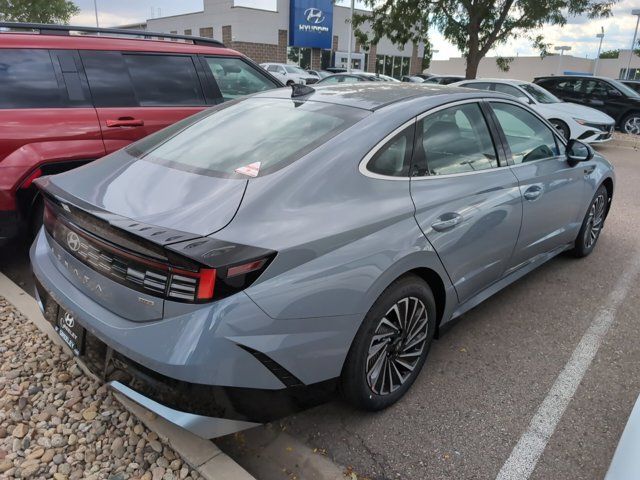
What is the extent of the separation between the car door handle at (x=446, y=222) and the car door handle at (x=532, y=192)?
2.94 ft

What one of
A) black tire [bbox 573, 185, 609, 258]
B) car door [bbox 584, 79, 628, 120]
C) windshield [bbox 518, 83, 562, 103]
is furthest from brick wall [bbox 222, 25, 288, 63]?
black tire [bbox 573, 185, 609, 258]

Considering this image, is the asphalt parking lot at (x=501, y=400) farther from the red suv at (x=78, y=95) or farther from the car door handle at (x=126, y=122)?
the car door handle at (x=126, y=122)

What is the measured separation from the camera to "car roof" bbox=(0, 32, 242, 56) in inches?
156

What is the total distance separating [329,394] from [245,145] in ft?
4.25

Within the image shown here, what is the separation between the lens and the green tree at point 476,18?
49.5ft

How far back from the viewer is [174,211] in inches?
80.8

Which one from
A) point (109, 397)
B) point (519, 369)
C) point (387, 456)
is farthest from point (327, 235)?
point (519, 369)

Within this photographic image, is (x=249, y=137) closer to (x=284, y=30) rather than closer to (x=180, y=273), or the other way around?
(x=180, y=273)

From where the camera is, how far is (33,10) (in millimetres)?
30000

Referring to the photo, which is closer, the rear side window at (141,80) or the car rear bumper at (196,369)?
the car rear bumper at (196,369)

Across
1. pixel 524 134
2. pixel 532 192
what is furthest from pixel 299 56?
pixel 532 192

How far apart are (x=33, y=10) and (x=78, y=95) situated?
32596 millimetres

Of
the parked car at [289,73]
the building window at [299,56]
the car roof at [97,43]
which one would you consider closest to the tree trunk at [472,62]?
Answer: the parked car at [289,73]

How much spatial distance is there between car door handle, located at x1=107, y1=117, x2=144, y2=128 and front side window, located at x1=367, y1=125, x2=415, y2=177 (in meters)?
2.80
